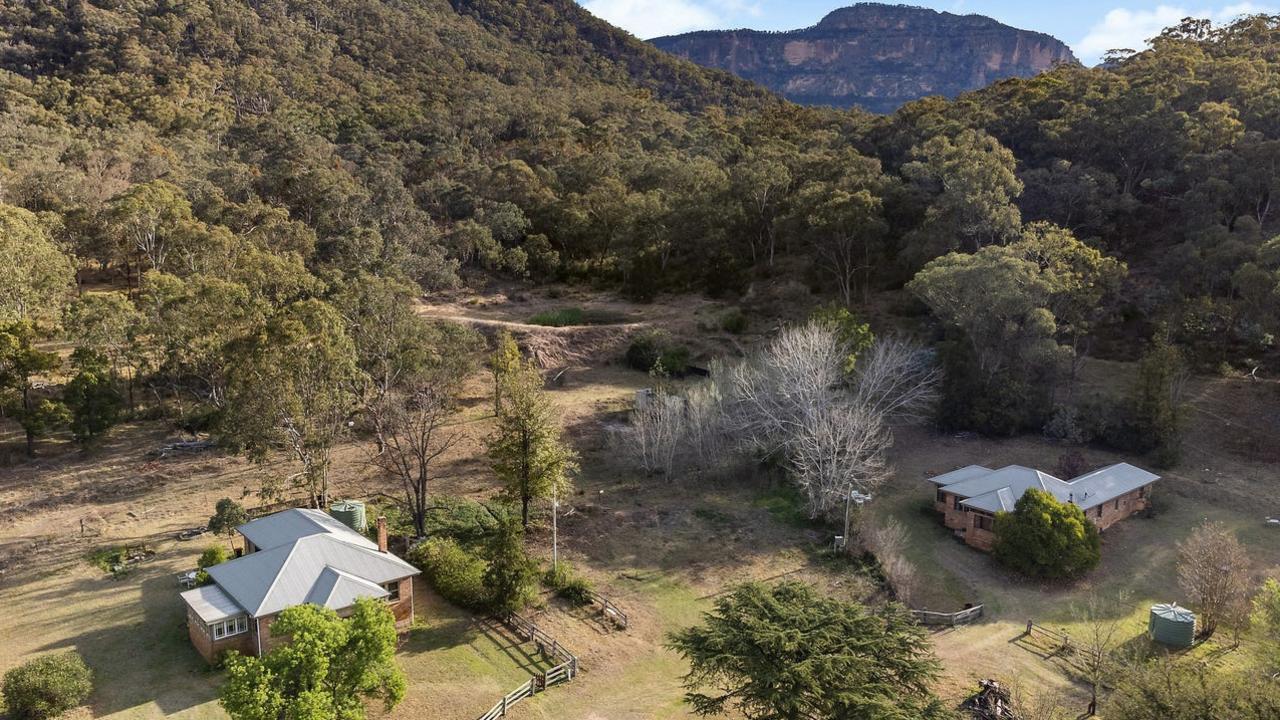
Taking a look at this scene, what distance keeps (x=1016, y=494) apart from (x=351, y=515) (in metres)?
20.8

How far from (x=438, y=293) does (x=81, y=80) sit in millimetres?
40278

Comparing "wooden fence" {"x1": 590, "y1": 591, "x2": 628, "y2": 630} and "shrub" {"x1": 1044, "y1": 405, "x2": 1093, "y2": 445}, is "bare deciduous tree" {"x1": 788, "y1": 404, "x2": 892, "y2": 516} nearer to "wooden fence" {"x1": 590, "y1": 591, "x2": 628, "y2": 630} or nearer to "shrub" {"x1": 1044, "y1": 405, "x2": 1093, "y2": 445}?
"wooden fence" {"x1": 590, "y1": 591, "x2": 628, "y2": 630}

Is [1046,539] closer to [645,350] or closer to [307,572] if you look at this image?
[307,572]

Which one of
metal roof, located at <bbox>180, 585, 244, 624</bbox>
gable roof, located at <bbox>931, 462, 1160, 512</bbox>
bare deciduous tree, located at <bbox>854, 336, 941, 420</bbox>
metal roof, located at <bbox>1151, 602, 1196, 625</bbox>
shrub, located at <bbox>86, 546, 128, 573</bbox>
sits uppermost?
bare deciduous tree, located at <bbox>854, 336, 941, 420</bbox>

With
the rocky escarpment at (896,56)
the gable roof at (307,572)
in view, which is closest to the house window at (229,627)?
the gable roof at (307,572)

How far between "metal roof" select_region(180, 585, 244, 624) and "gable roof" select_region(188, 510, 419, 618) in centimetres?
13

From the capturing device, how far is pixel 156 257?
146ft

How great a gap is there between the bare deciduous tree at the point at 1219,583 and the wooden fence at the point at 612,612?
1490 centimetres

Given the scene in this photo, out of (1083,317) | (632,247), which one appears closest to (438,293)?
(632,247)

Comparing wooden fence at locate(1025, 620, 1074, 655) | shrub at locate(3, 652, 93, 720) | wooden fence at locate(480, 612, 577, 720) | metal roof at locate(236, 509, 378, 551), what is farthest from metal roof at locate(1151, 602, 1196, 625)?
shrub at locate(3, 652, 93, 720)

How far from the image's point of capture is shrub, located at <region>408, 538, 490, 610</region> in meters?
22.2

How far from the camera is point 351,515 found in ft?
83.9

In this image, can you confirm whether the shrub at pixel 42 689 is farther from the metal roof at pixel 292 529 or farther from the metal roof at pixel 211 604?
the metal roof at pixel 292 529

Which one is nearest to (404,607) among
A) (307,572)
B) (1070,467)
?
(307,572)
